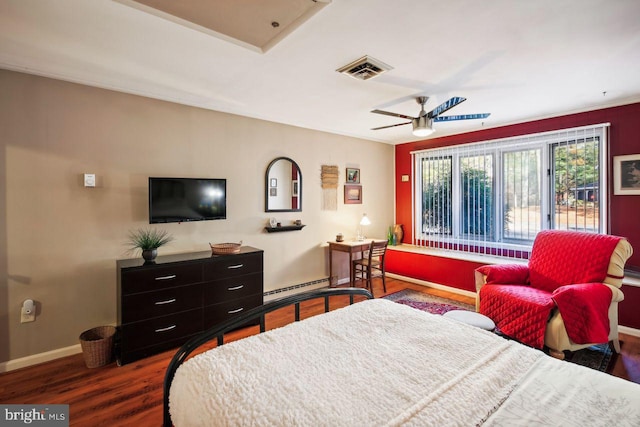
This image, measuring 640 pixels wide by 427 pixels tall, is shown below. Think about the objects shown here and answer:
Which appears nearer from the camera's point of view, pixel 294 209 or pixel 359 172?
pixel 294 209

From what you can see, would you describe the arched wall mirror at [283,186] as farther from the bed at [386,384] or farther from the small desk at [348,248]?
the bed at [386,384]

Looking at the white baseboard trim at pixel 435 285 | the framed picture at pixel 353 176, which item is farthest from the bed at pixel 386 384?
the framed picture at pixel 353 176

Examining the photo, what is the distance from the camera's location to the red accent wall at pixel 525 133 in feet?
10.8

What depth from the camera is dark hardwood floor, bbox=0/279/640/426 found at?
77.5 inches

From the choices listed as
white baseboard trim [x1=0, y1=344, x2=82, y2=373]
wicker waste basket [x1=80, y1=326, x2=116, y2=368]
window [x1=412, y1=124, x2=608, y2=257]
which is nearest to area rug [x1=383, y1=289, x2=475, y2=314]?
window [x1=412, y1=124, x2=608, y2=257]

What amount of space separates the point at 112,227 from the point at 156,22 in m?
1.93

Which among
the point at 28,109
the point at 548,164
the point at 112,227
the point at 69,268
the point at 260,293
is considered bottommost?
the point at 260,293

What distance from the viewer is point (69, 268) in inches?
107

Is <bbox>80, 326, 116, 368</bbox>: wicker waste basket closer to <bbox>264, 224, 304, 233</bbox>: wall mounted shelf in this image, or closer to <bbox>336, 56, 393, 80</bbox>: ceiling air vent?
<bbox>264, 224, 304, 233</bbox>: wall mounted shelf

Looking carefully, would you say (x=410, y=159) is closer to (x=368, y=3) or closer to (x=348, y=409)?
(x=368, y=3)

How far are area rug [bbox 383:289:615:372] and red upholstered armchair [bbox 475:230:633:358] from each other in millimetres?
165

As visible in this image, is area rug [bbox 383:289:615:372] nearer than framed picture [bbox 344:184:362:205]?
Yes

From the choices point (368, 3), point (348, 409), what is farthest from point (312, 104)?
point (348, 409)

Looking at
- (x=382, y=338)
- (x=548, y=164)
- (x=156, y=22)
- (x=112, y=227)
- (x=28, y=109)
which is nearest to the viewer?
(x=382, y=338)
